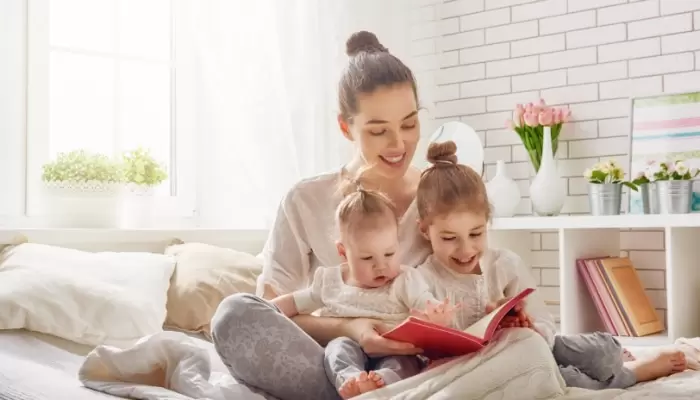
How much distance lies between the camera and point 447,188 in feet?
5.73

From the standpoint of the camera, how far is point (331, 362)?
1685 millimetres

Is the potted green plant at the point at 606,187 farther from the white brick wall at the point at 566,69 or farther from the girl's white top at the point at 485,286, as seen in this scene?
the girl's white top at the point at 485,286

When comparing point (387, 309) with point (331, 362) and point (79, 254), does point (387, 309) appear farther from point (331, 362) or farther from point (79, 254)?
point (79, 254)

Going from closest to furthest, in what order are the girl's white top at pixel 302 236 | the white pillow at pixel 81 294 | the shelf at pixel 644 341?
the girl's white top at pixel 302 236
the white pillow at pixel 81 294
the shelf at pixel 644 341

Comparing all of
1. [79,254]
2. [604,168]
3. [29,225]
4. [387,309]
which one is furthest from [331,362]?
[604,168]

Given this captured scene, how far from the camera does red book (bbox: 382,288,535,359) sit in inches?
60.4

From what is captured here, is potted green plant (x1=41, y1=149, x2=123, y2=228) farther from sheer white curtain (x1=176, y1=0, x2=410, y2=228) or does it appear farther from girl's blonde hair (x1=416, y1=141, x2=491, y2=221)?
girl's blonde hair (x1=416, y1=141, x2=491, y2=221)

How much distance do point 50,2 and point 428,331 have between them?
2612mm

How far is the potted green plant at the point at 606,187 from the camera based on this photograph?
3574 millimetres


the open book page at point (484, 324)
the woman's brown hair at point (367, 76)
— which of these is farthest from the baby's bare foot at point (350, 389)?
the woman's brown hair at point (367, 76)

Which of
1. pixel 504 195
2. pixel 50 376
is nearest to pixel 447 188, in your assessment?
pixel 50 376

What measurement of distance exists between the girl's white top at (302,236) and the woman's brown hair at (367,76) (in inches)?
8.5

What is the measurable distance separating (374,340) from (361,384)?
161 mm

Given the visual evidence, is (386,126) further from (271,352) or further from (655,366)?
(655,366)
